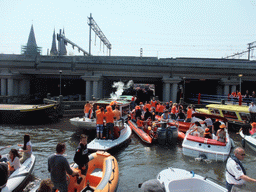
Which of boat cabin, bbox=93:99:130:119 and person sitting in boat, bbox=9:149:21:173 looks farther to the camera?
boat cabin, bbox=93:99:130:119

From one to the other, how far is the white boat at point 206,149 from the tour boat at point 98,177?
4607 mm

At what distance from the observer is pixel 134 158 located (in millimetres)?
10031

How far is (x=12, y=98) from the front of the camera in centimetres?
2639

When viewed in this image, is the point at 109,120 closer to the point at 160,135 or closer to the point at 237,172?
the point at 160,135

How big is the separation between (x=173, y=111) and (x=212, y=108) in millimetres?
4124

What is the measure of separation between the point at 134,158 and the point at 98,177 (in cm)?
397

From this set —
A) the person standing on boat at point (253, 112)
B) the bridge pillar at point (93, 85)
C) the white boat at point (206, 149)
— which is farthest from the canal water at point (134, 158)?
the bridge pillar at point (93, 85)

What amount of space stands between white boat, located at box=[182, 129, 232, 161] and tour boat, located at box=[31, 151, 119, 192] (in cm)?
461

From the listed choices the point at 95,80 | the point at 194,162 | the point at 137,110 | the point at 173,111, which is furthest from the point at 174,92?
the point at 194,162

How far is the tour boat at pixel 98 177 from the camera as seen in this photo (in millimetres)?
5224

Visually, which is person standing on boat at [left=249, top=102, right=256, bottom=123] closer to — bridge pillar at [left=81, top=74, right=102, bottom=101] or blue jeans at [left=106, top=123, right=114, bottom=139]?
blue jeans at [left=106, top=123, right=114, bottom=139]

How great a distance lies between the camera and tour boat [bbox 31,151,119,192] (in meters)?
5.22

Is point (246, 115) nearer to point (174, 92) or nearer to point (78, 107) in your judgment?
point (174, 92)

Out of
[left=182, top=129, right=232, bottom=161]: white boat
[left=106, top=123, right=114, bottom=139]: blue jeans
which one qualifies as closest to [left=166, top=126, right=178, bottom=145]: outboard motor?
[left=182, top=129, right=232, bottom=161]: white boat
